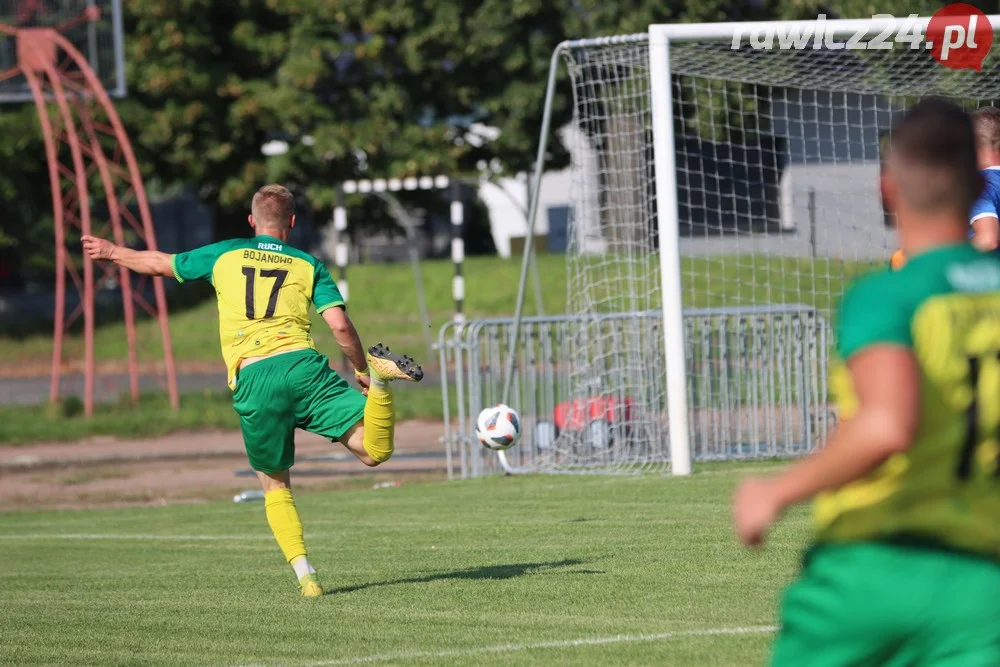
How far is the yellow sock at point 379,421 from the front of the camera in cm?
707

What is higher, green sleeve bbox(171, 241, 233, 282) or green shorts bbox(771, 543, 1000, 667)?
green sleeve bbox(171, 241, 233, 282)

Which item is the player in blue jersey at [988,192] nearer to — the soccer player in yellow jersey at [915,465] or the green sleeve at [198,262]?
the green sleeve at [198,262]

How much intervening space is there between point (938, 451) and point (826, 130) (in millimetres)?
15966

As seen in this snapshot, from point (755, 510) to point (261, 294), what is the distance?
15.4 feet

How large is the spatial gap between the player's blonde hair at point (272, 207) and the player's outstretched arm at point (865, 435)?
473 cm

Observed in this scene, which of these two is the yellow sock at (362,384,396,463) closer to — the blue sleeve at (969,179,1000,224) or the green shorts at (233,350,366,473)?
the green shorts at (233,350,366,473)

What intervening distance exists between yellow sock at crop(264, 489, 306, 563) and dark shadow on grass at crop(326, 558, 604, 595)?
0.27 meters

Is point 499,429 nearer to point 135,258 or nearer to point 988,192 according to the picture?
point 135,258

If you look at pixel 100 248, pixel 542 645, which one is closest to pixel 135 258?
pixel 100 248

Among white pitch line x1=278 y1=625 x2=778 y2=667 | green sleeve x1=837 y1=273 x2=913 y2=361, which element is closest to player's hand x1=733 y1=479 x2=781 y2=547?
green sleeve x1=837 y1=273 x2=913 y2=361

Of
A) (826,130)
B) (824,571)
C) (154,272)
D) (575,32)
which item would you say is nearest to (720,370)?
(826,130)

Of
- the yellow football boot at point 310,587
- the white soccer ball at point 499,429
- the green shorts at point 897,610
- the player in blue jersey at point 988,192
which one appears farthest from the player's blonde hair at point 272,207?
the green shorts at point 897,610

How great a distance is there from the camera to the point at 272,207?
7.16 metres

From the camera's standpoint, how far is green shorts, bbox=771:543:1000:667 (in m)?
2.80
